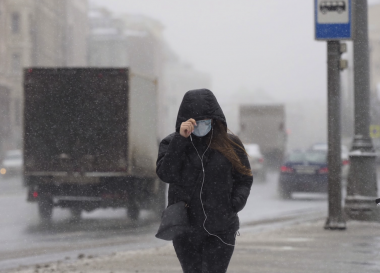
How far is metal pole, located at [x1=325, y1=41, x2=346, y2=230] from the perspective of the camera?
10.5m

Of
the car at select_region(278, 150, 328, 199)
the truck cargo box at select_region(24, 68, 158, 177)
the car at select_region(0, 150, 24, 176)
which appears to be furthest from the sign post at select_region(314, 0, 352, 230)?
the car at select_region(0, 150, 24, 176)

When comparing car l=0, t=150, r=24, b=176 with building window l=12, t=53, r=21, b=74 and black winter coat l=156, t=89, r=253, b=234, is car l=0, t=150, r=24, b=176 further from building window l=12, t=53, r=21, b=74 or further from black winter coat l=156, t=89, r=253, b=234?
black winter coat l=156, t=89, r=253, b=234

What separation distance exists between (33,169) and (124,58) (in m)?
91.6

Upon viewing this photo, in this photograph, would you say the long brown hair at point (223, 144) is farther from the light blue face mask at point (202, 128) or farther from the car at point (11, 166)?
the car at point (11, 166)

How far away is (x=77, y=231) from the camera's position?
39.5ft

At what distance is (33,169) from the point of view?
13.3 metres

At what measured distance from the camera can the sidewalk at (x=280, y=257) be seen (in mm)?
7387

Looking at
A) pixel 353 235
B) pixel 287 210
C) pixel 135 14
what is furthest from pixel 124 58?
pixel 353 235

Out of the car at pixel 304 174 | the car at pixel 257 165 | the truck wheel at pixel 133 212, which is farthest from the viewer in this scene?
the car at pixel 257 165

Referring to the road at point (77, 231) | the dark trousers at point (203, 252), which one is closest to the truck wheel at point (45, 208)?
the road at point (77, 231)

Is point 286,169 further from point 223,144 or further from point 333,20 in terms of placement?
point 223,144

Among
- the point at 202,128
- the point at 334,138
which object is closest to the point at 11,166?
the point at 334,138

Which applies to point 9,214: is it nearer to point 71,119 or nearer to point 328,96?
point 71,119

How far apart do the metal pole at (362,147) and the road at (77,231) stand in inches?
90.1
